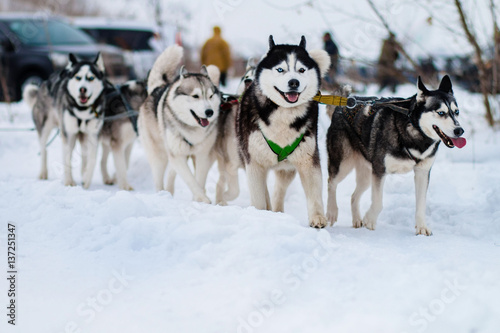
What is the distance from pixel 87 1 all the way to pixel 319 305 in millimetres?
37643

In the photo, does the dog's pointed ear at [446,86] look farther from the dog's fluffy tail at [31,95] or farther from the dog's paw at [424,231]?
the dog's fluffy tail at [31,95]

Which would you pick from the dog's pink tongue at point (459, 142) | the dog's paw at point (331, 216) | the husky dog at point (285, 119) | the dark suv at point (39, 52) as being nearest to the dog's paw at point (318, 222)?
the husky dog at point (285, 119)

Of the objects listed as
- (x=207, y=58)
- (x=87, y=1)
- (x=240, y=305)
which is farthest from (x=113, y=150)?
(x=87, y=1)

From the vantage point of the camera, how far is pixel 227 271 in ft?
9.00

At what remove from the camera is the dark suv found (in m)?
11.5

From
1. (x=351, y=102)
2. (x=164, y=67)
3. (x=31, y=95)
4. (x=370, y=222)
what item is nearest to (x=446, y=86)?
(x=351, y=102)

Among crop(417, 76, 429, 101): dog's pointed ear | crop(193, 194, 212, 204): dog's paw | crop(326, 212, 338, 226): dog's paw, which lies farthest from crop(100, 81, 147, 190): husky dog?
crop(417, 76, 429, 101): dog's pointed ear

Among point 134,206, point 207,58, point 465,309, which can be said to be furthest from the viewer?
point 207,58

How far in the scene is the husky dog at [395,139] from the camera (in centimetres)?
354

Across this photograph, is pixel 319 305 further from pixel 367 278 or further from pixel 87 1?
pixel 87 1

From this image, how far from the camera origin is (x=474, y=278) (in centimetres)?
265

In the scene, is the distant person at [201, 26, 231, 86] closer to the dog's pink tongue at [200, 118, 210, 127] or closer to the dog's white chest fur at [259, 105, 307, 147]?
the dog's pink tongue at [200, 118, 210, 127]

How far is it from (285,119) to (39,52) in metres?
9.65

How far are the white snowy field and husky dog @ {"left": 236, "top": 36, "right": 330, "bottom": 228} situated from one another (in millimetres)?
499
